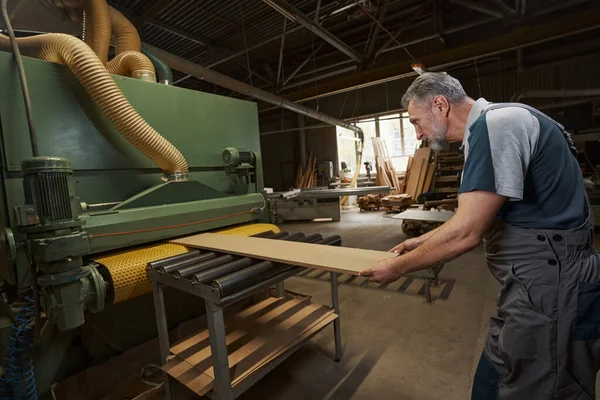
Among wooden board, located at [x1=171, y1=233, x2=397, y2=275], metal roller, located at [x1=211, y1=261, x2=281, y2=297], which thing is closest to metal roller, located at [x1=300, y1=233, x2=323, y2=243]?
wooden board, located at [x1=171, y1=233, x2=397, y2=275]

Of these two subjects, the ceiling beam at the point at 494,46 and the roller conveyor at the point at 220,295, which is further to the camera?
the ceiling beam at the point at 494,46

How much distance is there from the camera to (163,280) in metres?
1.38

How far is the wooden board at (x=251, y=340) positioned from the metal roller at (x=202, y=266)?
49 cm

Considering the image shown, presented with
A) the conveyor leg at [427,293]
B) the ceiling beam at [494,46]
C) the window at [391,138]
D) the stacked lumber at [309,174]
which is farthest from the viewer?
the stacked lumber at [309,174]

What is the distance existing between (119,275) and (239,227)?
Result: 94 centimetres

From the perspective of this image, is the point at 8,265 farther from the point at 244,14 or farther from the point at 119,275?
the point at 244,14

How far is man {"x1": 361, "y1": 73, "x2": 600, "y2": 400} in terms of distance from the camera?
2.88 ft

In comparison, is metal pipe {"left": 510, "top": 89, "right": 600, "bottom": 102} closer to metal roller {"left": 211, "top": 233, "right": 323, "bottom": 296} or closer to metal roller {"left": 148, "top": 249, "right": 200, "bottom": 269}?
metal roller {"left": 211, "top": 233, "right": 323, "bottom": 296}

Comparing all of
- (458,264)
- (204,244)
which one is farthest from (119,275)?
(458,264)

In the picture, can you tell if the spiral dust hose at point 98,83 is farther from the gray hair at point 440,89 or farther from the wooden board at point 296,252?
the gray hair at point 440,89

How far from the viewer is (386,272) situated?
1074 millimetres

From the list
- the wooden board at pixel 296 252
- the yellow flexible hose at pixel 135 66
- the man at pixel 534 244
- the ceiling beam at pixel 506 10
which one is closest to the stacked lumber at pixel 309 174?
the ceiling beam at pixel 506 10

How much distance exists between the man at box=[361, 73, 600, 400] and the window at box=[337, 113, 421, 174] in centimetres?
794

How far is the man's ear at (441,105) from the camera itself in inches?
43.4
